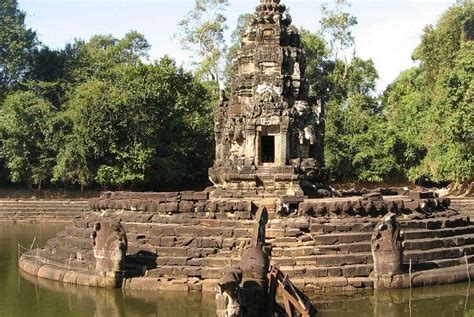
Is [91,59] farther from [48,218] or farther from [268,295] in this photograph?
[268,295]

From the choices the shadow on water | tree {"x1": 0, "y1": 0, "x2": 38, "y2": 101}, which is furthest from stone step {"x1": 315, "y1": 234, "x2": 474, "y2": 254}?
tree {"x1": 0, "y1": 0, "x2": 38, "y2": 101}

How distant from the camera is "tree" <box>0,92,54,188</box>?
107 ft

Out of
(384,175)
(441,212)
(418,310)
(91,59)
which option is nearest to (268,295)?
(418,310)

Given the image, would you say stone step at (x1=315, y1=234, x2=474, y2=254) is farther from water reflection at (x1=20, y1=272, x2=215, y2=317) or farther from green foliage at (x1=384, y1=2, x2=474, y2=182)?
green foliage at (x1=384, y1=2, x2=474, y2=182)

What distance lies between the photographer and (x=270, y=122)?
17.2m

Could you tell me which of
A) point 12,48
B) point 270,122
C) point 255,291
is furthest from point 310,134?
point 12,48

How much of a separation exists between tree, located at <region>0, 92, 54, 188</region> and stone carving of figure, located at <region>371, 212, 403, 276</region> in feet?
78.6

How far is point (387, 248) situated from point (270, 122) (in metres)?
5.90

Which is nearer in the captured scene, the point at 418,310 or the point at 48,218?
the point at 418,310

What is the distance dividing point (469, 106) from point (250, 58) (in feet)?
50.1

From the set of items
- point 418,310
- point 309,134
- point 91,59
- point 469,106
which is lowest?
point 418,310

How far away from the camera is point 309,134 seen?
17.4m

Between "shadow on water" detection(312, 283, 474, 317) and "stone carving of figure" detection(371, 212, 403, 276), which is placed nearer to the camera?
"shadow on water" detection(312, 283, 474, 317)

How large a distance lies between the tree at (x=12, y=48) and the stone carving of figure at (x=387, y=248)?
1243 inches
